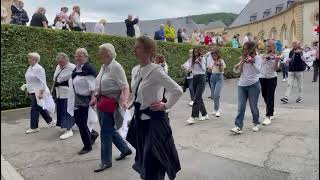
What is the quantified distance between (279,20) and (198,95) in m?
66.1

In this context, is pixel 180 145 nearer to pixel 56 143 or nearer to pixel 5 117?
pixel 56 143

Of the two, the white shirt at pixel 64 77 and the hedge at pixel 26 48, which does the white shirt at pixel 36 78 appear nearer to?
the white shirt at pixel 64 77

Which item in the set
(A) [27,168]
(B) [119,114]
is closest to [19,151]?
(A) [27,168]

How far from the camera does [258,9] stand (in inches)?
3206

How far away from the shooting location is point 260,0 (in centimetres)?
8144

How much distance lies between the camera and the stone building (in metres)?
61.6

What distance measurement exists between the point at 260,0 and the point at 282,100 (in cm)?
7162

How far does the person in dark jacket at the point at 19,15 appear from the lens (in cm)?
1520

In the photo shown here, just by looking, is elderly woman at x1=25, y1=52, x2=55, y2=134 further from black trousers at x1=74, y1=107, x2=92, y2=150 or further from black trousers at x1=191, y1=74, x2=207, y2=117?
black trousers at x1=191, y1=74, x2=207, y2=117

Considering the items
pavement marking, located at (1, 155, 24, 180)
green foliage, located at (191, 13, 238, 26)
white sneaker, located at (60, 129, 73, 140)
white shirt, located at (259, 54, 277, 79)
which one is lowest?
pavement marking, located at (1, 155, 24, 180)

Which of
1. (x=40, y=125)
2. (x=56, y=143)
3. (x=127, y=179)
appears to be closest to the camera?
(x=127, y=179)

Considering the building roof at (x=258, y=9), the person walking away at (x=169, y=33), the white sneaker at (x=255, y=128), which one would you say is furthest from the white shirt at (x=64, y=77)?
the building roof at (x=258, y=9)

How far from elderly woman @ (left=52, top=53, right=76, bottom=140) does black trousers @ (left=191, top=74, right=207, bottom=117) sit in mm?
2848

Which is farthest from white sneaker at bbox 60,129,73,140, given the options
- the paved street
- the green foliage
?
the green foliage
